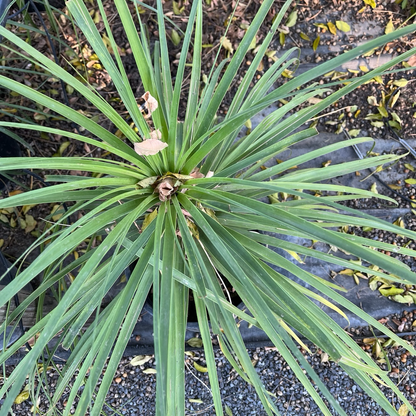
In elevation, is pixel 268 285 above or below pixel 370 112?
below

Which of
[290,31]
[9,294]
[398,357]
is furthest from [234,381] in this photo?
[290,31]

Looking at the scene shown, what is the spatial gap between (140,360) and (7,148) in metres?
0.94

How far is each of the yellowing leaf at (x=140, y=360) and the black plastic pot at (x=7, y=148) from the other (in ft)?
2.66

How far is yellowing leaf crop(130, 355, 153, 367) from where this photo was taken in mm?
1276

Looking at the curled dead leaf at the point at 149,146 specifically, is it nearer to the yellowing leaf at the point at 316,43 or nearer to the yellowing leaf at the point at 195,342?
the yellowing leaf at the point at 195,342

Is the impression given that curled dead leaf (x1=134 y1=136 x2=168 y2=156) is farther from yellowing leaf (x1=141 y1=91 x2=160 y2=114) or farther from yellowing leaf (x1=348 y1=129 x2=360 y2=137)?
yellowing leaf (x1=348 y1=129 x2=360 y2=137)

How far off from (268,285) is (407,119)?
1207mm

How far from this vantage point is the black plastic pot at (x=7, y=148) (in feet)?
4.10

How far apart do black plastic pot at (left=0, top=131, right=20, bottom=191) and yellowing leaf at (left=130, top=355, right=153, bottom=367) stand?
2.66ft

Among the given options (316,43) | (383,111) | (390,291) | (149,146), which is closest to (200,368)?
(390,291)

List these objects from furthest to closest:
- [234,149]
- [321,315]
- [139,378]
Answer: [139,378] → [234,149] → [321,315]

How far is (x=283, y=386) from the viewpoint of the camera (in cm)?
131

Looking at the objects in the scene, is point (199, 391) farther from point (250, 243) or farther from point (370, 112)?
point (370, 112)

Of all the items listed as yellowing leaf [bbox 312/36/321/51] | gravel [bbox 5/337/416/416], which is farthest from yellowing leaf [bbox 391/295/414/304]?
yellowing leaf [bbox 312/36/321/51]
